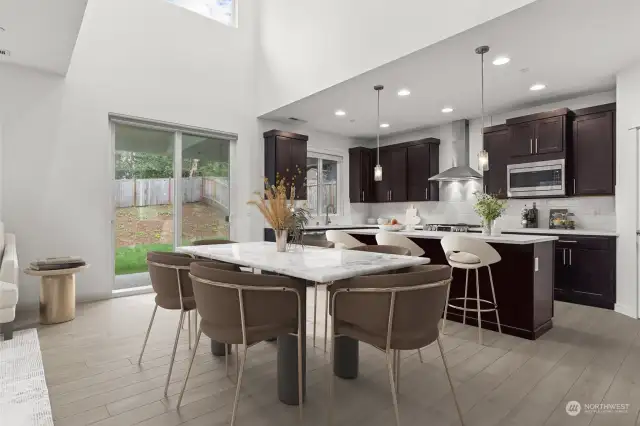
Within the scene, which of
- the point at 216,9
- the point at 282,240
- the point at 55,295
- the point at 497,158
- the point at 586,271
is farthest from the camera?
the point at 216,9

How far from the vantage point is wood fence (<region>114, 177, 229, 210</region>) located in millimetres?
5102

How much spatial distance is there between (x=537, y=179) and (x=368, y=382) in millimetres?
4262

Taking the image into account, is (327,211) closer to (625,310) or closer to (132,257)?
(132,257)

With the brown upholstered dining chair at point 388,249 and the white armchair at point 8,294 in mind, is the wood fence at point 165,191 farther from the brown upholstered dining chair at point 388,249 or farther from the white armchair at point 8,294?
the brown upholstered dining chair at point 388,249

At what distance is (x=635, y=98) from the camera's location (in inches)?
157

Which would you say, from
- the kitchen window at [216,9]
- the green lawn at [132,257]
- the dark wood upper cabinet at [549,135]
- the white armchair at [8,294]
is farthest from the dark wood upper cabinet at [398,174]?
the white armchair at [8,294]

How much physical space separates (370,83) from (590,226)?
11.9ft

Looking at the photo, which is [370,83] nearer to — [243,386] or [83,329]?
[243,386]

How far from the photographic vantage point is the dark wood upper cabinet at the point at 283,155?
6.02 metres

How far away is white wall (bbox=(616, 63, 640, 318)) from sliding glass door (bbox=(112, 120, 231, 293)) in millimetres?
5316

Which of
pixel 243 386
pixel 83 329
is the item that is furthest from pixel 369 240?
pixel 83 329

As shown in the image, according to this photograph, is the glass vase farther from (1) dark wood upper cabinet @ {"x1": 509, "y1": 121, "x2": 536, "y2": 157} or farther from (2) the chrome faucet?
Result: (2) the chrome faucet

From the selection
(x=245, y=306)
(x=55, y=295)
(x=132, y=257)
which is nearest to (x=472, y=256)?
(x=245, y=306)

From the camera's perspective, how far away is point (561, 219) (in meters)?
5.18
